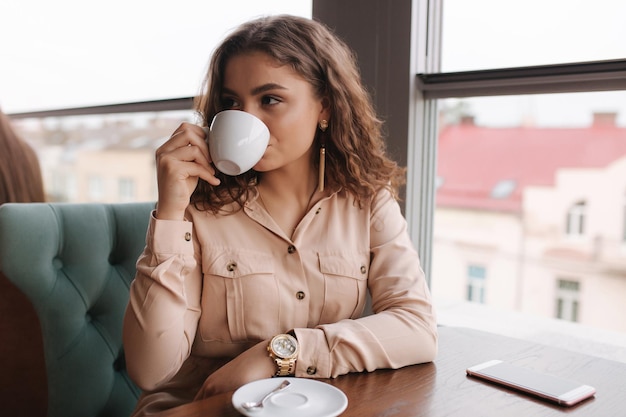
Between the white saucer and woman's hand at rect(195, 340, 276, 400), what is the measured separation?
0.36 feet

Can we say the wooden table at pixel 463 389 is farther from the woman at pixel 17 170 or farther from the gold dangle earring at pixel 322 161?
the woman at pixel 17 170

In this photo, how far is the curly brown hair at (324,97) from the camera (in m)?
1.31

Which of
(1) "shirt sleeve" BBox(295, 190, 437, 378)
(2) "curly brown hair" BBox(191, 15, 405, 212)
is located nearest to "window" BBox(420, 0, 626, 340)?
(2) "curly brown hair" BBox(191, 15, 405, 212)

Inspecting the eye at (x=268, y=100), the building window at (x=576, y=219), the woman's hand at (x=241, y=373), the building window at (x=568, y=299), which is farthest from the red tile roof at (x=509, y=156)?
the woman's hand at (x=241, y=373)

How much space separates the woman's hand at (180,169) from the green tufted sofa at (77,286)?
1.37ft

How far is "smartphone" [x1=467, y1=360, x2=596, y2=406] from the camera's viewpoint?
37.0 inches

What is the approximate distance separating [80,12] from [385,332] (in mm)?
2960

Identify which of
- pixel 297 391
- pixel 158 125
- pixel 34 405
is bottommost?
pixel 34 405

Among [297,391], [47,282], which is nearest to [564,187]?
[297,391]

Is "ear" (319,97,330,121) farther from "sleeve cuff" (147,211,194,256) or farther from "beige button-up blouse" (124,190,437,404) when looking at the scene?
"sleeve cuff" (147,211,194,256)

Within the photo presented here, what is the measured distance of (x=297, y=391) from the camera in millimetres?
884

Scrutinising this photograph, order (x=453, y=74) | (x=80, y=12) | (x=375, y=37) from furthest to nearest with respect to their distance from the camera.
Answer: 1. (x=80, y=12)
2. (x=375, y=37)
3. (x=453, y=74)

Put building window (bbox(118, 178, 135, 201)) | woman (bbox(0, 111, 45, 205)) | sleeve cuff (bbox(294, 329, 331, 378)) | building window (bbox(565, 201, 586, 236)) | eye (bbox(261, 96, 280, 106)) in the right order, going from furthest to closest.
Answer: building window (bbox(118, 178, 135, 201))
woman (bbox(0, 111, 45, 205))
building window (bbox(565, 201, 586, 236))
eye (bbox(261, 96, 280, 106))
sleeve cuff (bbox(294, 329, 331, 378))

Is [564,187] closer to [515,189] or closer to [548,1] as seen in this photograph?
[515,189]
